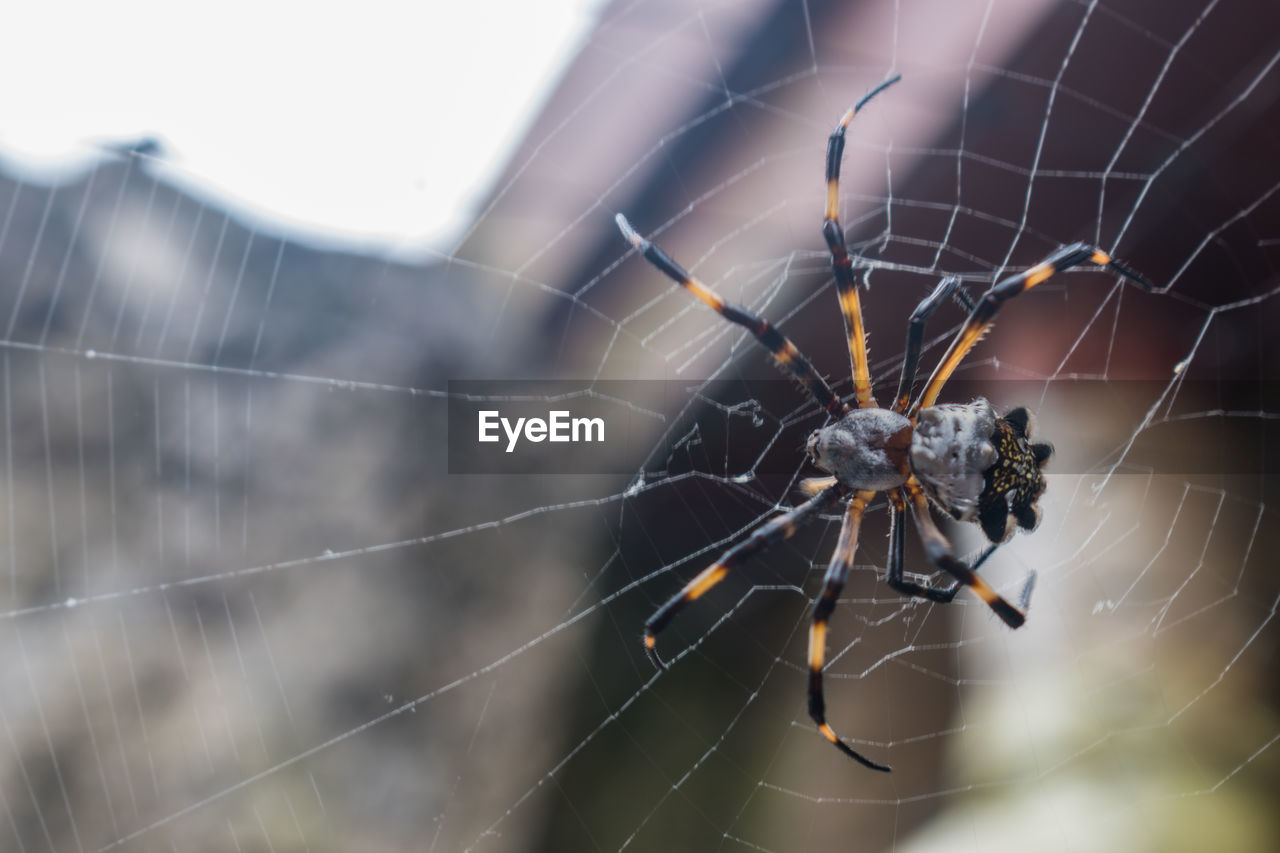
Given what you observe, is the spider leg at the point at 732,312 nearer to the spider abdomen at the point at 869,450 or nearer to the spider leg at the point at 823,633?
the spider abdomen at the point at 869,450

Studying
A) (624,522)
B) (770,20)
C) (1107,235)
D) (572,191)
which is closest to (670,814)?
(624,522)

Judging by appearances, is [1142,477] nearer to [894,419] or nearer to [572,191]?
[894,419]

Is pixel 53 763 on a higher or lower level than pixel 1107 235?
lower

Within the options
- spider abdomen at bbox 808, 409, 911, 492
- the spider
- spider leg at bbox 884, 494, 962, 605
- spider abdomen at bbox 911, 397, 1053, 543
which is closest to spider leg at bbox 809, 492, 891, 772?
the spider

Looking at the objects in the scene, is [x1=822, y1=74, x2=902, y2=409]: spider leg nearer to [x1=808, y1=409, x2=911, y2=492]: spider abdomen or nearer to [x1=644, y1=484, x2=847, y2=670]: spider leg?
[x1=808, y1=409, x2=911, y2=492]: spider abdomen

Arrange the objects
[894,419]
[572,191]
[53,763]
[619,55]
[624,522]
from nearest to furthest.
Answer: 1. [894,419]
2. [619,55]
3. [572,191]
4. [53,763]
5. [624,522]

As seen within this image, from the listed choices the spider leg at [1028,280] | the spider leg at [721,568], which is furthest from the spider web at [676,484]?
the spider leg at [1028,280]

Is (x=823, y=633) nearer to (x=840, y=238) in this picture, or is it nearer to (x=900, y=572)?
(x=900, y=572)

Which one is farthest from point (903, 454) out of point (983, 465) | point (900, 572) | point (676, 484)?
point (676, 484)
